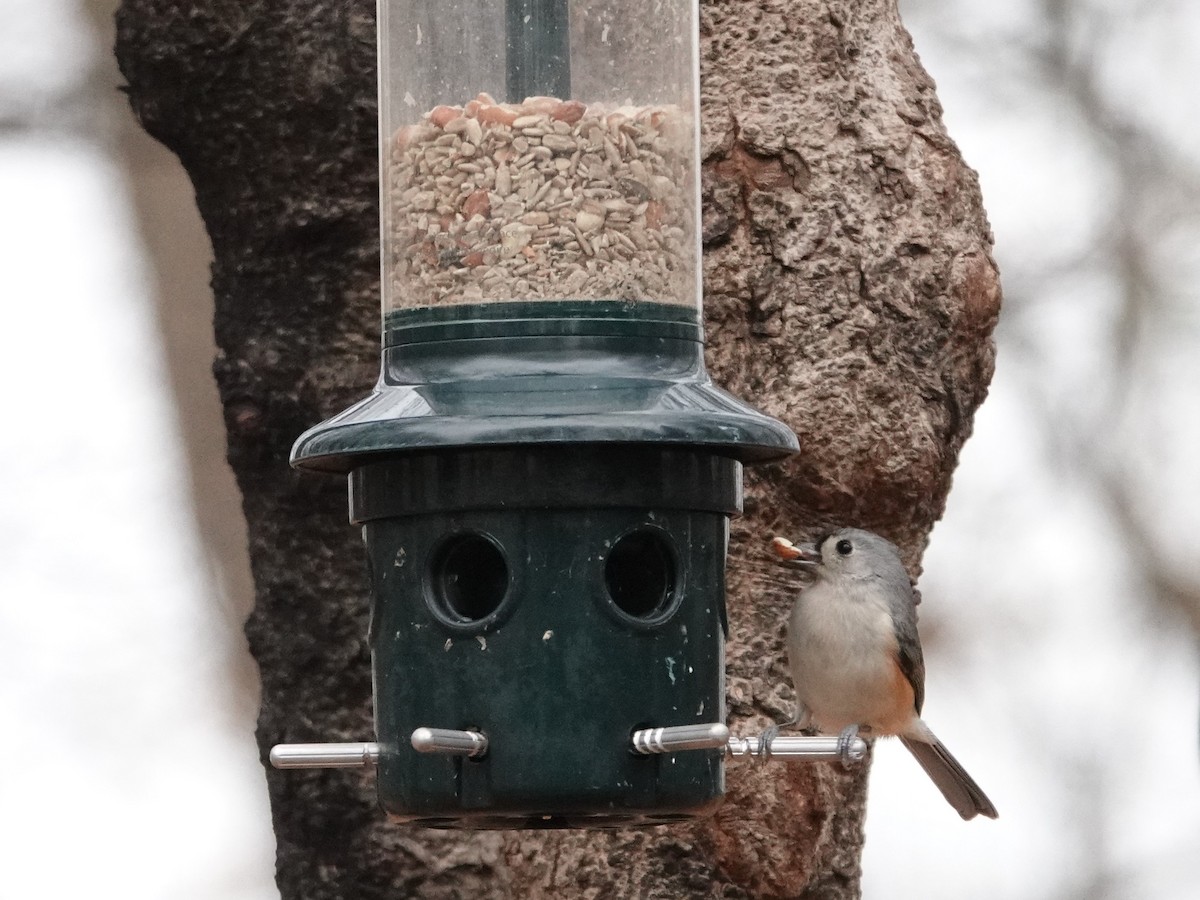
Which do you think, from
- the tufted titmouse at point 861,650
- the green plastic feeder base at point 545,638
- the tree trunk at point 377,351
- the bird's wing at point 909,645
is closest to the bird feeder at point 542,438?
the green plastic feeder base at point 545,638

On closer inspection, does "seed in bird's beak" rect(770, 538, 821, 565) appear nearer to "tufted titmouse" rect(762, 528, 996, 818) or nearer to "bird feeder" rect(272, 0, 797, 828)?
"tufted titmouse" rect(762, 528, 996, 818)

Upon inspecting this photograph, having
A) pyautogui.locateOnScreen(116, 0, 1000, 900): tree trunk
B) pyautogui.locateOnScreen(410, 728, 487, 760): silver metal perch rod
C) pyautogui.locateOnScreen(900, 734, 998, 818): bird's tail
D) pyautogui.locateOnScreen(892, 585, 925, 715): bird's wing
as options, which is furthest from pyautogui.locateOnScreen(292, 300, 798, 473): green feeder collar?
pyautogui.locateOnScreen(900, 734, 998, 818): bird's tail

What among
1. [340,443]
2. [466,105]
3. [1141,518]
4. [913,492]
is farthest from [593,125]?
[1141,518]

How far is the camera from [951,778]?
537 centimetres

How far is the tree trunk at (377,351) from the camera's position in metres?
4.65

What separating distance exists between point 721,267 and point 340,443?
4.06 ft

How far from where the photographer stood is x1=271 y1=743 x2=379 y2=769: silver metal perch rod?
3.80 metres

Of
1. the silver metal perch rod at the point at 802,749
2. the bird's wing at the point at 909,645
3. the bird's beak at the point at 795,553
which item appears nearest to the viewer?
the silver metal perch rod at the point at 802,749

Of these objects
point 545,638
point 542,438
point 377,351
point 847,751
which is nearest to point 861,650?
A: point 847,751

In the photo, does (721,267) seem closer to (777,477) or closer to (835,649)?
(777,477)

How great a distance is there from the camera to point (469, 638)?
3.83 metres

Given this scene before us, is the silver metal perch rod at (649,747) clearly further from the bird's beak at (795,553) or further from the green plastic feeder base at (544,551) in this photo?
the bird's beak at (795,553)

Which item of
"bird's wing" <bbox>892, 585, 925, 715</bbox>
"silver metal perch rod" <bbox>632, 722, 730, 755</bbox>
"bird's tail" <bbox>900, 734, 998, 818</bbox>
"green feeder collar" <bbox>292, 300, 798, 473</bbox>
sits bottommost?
"bird's tail" <bbox>900, 734, 998, 818</bbox>

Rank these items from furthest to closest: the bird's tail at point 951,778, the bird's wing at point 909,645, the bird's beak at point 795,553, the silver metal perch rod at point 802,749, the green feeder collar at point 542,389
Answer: the bird's tail at point 951,778 → the bird's wing at point 909,645 → the bird's beak at point 795,553 → the silver metal perch rod at point 802,749 → the green feeder collar at point 542,389
